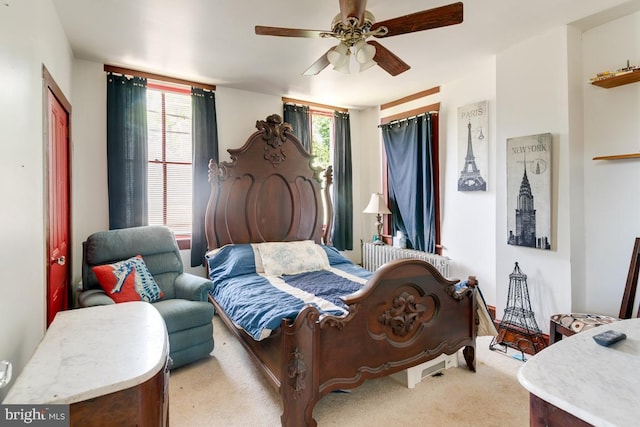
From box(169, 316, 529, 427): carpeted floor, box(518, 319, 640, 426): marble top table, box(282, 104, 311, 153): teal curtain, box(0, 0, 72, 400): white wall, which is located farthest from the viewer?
box(282, 104, 311, 153): teal curtain

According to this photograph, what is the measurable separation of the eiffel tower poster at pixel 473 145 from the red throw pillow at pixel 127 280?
3.45m

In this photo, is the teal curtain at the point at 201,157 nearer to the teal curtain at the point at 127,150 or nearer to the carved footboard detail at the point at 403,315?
the teal curtain at the point at 127,150

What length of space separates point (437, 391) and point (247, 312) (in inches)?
58.3

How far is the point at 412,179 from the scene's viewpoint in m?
4.27

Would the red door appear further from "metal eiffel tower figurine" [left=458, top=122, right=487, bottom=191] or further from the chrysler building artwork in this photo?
"metal eiffel tower figurine" [left=458, top=122, right=487, bottom=191]

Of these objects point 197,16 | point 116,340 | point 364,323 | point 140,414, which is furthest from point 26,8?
point 364,323

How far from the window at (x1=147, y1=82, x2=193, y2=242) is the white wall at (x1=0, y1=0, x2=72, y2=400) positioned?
1.53 m

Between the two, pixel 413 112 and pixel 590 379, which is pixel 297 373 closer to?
pixel 590 379

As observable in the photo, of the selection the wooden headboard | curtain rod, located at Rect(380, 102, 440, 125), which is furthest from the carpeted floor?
curtain rod, located at Rect(380, 102, 440, 125)

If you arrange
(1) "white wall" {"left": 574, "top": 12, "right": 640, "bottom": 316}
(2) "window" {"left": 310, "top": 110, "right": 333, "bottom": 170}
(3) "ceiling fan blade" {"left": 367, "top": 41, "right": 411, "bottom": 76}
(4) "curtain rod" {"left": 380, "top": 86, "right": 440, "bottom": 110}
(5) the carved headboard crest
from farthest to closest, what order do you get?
1. (2) "window" {"left": 310, "top": 110, "right": 333, "bottom": 170}
2. (4) "curtain rod" {"left": 380, "top": 86, "right": 440, "bottom": 110}
3. (5) the carved headboard crest
4. (1) "white wall" {"left": 574, "top": 12, "right": 640, "bottom": 316}
5. (3) "ceiling fan blade" {"left": 367, "top": 41, "right": 411, "bottom": 76}

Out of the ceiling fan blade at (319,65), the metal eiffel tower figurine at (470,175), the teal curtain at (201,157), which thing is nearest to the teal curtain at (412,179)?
the metal eiffel tower figurine at (470,175)

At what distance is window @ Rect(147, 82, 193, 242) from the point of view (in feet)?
12.0

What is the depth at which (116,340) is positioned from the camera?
3.96 ft

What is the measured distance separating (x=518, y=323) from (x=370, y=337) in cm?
182
